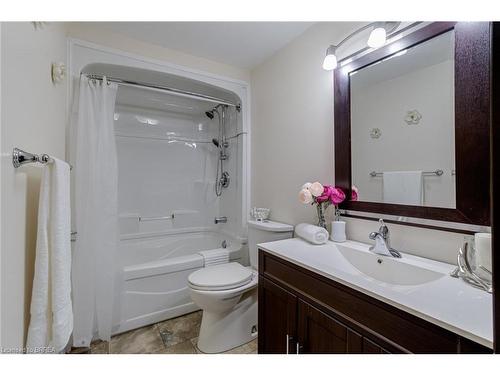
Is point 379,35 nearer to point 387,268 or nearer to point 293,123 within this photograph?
point 293,123

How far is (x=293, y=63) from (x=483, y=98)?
1198mm

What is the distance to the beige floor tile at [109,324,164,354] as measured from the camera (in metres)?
1.51

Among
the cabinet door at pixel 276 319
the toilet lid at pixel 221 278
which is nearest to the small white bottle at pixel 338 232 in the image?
the cabinet door at pixel 276 319

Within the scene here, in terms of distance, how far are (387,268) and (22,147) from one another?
4.88 feet

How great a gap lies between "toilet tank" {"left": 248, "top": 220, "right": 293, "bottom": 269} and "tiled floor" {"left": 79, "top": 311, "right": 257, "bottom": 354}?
2.11 feet

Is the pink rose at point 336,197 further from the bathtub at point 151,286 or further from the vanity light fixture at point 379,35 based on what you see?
the bathtub at point 151,286

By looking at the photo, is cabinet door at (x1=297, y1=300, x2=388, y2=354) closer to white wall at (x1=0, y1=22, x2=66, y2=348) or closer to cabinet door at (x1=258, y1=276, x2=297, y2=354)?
cabinet door at (x1=258, y1=276, x2=297, y2=354)

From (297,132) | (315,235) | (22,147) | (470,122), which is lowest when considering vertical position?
(315,235)

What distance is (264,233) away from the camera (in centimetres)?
166

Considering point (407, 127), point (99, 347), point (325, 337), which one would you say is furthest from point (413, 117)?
point (99, 347)

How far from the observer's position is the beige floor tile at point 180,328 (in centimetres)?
162

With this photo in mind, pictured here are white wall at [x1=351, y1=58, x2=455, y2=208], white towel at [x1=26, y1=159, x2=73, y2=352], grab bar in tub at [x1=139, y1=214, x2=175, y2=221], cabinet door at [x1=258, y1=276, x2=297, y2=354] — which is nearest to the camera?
white towel at [x1=26, y1=159, x2=73, y2=352]

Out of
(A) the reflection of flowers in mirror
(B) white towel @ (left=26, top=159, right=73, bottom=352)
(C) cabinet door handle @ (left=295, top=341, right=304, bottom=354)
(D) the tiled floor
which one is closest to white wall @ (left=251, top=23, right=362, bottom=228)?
(A) the reflection of flowers in mirror
